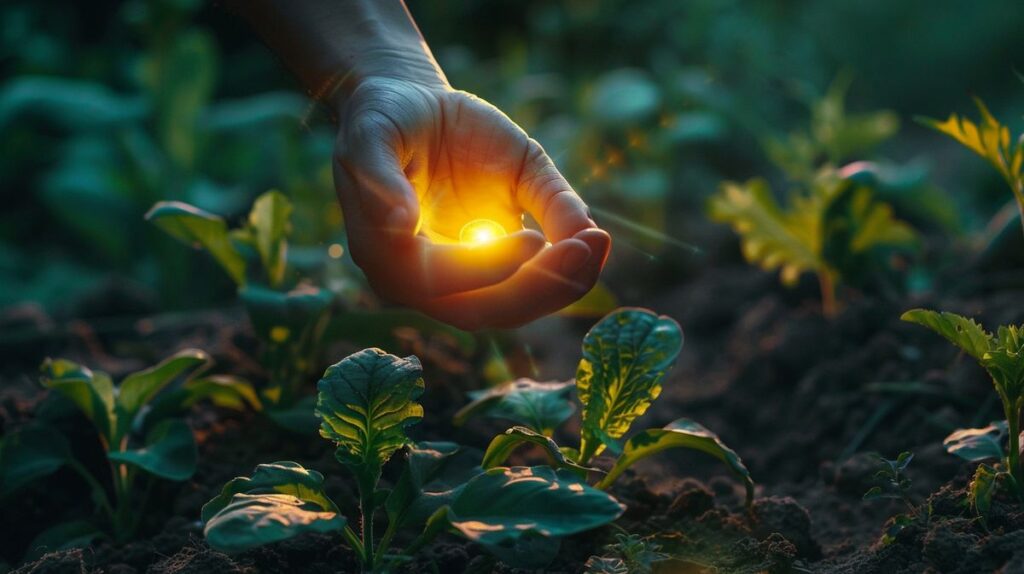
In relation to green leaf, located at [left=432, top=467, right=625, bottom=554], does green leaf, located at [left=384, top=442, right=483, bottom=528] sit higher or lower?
lower

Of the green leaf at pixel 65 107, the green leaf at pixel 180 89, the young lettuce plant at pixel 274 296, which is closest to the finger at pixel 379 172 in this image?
the young lettuce plant at pixel 274 296

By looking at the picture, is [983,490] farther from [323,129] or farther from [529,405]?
[323,129]

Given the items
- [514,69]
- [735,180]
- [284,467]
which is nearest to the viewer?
[284,467]

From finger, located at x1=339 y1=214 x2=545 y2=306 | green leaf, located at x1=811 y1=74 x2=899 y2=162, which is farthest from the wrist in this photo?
green leaf, located at x1=811 y1=74 x2=899 y2=162

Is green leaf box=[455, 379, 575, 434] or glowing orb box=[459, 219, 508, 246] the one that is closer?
glowing orb box=[459, 219, 508, 246]

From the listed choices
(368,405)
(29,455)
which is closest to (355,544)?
(368,405)

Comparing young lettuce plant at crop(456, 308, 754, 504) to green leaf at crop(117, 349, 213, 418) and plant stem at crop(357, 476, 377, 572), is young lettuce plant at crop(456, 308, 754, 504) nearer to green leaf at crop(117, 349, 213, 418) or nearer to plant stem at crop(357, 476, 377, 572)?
plant stem at crop(357, 476, 377, 572)

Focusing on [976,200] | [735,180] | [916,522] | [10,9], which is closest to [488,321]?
[916,522]

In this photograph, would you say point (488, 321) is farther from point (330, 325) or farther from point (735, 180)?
point (735, 180)
